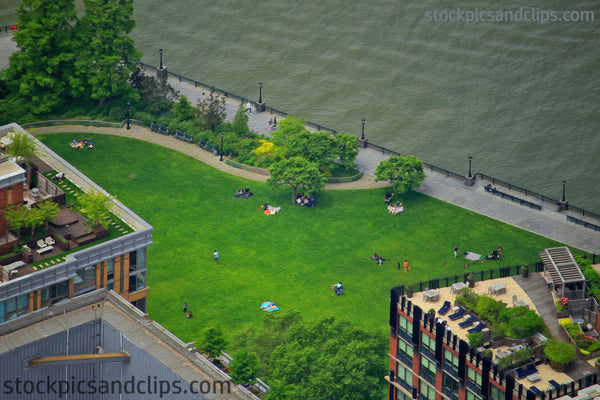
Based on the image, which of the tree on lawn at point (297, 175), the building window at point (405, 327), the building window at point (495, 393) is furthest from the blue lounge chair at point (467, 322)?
the tree on lawn at point (297, 175)

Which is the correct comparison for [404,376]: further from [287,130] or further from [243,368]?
[287,130]

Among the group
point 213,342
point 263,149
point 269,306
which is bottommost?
point 269,306

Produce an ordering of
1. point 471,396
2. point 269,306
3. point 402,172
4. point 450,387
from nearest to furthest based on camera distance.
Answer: point 471,396 → point 450,387 → point 269,306 → point 402,172

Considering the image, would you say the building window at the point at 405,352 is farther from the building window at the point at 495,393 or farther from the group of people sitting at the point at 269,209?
the group of people sitting at the point at 269,209

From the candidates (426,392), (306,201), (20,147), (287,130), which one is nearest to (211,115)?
(287,130)

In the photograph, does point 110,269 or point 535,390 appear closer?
point 535,390

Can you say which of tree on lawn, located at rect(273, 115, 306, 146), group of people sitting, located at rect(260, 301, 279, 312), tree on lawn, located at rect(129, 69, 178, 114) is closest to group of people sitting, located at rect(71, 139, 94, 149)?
tree on lawn, located at rect(129, 69, 178, 114)

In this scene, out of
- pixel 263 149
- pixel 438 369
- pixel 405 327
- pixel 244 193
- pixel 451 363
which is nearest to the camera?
pixel 451 363
